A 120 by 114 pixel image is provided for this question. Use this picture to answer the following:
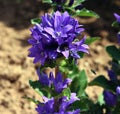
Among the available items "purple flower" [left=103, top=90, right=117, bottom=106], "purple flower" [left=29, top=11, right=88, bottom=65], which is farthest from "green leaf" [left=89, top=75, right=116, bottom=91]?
"purple flower" [left=29, top=11, right=88, bottom=65]

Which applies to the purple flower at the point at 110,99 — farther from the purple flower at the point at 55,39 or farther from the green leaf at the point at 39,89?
the purple flower at the point at 55,39

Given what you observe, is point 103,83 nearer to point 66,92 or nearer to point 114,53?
point 114,53

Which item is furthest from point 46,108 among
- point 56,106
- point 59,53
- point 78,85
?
point 78,85

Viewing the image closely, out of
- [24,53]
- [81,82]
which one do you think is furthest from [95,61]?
[81,82]

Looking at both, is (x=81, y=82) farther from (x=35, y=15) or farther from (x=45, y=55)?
(x=35, y=15)

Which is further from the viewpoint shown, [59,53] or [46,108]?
[46,108]
